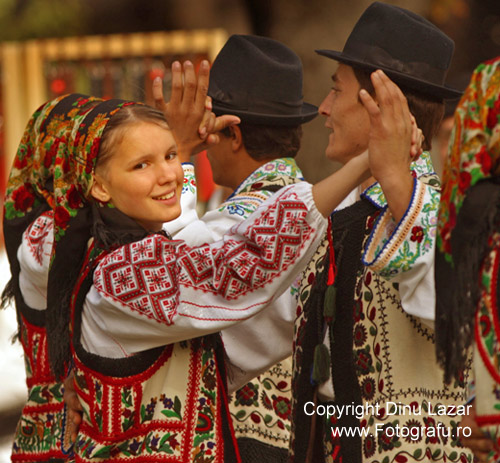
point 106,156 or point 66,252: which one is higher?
point 106,156

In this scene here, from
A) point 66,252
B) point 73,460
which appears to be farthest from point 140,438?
point 66,252

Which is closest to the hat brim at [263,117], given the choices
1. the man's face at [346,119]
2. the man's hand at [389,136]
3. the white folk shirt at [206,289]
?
the man's face at [346,119]

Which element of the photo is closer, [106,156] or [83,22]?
[106,156]

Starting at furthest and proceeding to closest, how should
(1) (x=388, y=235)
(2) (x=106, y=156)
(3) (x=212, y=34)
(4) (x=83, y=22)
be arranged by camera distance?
(4) (x=83, y=22), (3) (x=212, y=34), (2) (x=106, y=156), (1) (x=388, y=235)

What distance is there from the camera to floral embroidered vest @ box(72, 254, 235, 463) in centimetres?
259

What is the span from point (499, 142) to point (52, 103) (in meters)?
1.86

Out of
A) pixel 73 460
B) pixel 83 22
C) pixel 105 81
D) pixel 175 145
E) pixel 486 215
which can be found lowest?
pixel 73 460

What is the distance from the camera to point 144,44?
952 cm

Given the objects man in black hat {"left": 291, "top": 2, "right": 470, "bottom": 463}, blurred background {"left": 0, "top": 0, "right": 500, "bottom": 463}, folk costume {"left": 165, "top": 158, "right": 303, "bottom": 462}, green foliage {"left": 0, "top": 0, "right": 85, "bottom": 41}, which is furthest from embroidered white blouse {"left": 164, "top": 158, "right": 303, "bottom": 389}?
green foliage {"left": 0, "top": 0, "right": 85, "bottom": 41}

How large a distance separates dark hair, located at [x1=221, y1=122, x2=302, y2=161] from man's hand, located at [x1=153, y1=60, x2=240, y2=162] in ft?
2.21

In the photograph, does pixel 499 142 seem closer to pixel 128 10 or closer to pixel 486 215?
pixel 486 215

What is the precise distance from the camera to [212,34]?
9039 millimetres

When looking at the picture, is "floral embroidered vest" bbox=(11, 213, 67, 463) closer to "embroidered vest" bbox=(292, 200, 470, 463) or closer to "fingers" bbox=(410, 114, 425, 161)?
"embroidered vest" bbox=(292, 200, 470, 463)

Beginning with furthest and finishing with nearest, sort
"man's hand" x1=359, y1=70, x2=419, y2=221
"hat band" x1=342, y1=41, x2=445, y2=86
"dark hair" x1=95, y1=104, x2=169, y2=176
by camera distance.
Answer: "hat band" x1=342, y1=41, x2=445, y2=86 → "dark hair" x1=95, y1=104, x2=169, y2=176 → "man's hand" x1=359, y1=70, x2=419, y2=221
